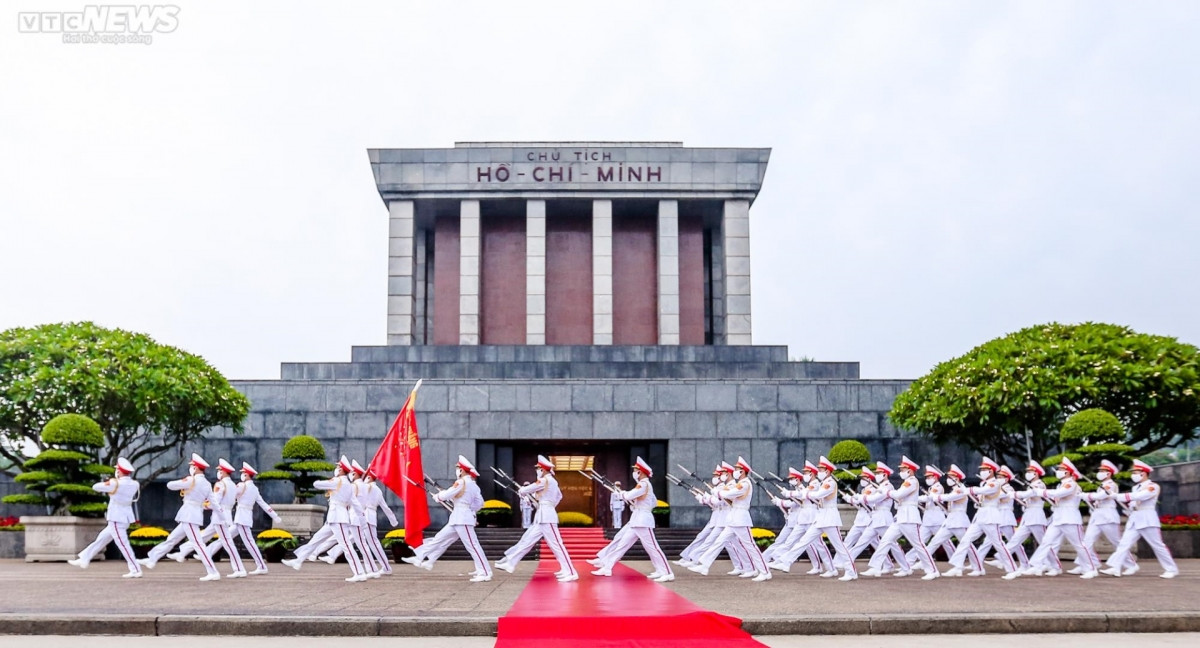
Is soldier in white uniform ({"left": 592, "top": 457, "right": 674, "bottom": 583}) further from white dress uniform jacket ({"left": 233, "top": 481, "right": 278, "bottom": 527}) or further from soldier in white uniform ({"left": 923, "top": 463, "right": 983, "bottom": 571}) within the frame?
white dress uniform jacket ({"left": 233, "top": 481, "right": 278, "bottom": 527})

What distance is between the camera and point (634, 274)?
122 feet

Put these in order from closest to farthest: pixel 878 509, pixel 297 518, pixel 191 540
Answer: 1. pixel 191 540
2. pixel 878 509
3. pixel 297 518

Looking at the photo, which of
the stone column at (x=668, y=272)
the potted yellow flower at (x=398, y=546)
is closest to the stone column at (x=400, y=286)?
the stone column at (x=668, y=272)

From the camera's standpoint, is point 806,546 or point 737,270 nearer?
point 806,546

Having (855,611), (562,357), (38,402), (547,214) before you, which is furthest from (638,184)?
(855,611)

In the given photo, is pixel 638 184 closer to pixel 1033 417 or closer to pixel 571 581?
pixel 1033 417

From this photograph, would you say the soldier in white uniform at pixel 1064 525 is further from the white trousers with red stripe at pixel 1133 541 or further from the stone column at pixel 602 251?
the stone column at pixel 602 251

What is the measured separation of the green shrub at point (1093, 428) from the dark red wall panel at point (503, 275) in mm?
18979

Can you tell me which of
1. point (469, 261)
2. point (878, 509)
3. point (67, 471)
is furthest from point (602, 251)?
point (878, 509)

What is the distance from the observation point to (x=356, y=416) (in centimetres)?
2659

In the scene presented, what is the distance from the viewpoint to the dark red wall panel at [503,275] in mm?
36594

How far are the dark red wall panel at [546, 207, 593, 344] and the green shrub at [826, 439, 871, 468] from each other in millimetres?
13391

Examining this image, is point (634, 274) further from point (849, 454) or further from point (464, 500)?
point (464, 500)

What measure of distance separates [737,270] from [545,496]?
67.5 feet
